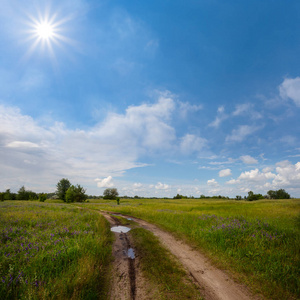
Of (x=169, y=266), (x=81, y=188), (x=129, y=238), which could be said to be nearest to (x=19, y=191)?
(x=81, y=188)

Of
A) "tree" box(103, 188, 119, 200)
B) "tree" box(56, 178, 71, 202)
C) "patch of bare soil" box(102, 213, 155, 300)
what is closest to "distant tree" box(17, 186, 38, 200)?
"tree" box(56, 178, 71, 202)

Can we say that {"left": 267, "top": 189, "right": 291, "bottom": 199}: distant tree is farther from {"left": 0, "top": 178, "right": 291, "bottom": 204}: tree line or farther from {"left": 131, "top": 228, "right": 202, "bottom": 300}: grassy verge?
{"left": 131, "top": 228, "right": 202, "bottom": 300}: grassy verge

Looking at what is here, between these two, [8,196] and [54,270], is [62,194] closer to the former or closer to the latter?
[8,196]

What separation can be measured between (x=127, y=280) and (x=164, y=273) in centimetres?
158

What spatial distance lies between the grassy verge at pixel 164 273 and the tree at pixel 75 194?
246 ft

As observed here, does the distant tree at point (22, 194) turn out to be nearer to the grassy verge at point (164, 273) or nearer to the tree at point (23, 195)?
the tree at point (23, 195)

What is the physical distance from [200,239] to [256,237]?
339 centimetres

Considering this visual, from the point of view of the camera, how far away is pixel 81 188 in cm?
8044

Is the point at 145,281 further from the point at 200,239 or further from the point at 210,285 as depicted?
the point at 200,239

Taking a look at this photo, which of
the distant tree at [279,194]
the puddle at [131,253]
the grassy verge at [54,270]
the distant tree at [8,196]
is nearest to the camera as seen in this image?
the grassy verge at [54,270]

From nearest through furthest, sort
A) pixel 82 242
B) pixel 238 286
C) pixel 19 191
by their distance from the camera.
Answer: pixel 238 286 < pixel 82 242 < pixel 19 191

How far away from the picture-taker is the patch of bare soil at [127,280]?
202 inches

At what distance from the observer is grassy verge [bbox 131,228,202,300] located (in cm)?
520

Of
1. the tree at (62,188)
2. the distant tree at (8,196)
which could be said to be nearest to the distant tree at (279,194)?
the tree at (62,188)
